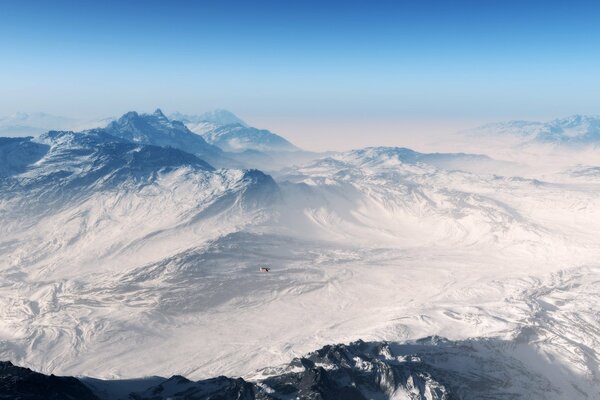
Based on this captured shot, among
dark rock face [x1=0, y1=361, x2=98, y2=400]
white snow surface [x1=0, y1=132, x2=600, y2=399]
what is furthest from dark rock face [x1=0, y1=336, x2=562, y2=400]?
white snow surface [x1=0, y1=132, x2=600, y2=399]

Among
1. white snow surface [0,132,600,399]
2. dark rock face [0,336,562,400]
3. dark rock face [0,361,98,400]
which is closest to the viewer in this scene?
dark rock face [0,361,98,400]

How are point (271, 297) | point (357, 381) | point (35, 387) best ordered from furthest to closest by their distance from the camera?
point (271, 297), point (357, 381), point (35, 387)

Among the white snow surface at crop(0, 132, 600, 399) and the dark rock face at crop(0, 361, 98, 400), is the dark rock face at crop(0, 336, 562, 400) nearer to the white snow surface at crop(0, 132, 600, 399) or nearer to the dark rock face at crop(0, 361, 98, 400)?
the dark rock face at crop(0, 361, 98, 400)

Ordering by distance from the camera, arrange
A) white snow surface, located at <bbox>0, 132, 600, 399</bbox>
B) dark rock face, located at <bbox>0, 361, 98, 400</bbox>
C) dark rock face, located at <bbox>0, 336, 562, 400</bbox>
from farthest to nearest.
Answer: white snow surface, located at <bbox>0, 132, 600, 399</bbox> → dark rock face, located at <bbox>0, 336, 562, 400</bbox> → dark rock face, located at <bbox>0, 361, 98, 400</bbox>

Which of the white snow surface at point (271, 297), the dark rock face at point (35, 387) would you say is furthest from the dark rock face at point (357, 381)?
the white snow surface at point (271, 297)

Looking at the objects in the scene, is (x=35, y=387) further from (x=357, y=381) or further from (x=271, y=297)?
(x=271, y=297)

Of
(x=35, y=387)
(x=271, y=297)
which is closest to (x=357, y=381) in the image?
(x=35, y=387)

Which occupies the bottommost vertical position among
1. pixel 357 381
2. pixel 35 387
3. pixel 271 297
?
pixel 271 297

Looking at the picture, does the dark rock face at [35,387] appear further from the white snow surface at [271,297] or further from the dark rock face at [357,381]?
the white snow surface at [271,297]
